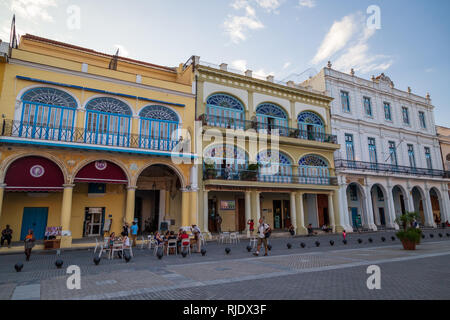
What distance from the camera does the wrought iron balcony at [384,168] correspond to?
24.2 metres

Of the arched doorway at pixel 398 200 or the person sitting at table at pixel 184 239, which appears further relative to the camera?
the arched doorway at pixel 398 200

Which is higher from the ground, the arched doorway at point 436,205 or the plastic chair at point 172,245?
the arched doorway at point 436,205

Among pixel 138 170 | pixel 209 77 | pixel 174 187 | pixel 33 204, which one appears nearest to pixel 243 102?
pixel 209 77

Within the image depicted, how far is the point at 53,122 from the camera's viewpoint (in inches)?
571

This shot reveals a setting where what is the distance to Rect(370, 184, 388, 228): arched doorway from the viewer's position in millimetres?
27359

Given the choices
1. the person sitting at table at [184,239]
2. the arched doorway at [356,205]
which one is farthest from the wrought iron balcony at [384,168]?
the person sitting at table at [184,239]

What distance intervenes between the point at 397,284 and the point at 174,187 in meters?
15.4

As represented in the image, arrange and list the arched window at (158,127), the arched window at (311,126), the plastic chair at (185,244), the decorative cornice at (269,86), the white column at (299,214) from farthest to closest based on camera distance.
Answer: the arched window at (311,126), the white column at (299,214), the decorative cornice at (269,86), the arched window at (158,127), the plastic chair at (185,244)

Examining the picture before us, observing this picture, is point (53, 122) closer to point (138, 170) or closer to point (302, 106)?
point (138, 170)

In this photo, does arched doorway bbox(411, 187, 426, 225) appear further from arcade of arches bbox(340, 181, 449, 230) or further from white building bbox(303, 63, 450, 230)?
white building bbox(303, 63, 450, 230)

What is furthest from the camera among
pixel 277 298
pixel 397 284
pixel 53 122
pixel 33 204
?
pixel 33 204

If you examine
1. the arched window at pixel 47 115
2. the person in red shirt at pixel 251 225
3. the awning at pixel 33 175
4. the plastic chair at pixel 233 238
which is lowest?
the plastic chair at pixel 233 238

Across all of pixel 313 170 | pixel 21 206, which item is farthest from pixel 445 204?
pixel 21 206

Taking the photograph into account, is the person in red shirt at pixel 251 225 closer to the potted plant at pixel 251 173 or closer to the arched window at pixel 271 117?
the potted plant at pixel 251 173
